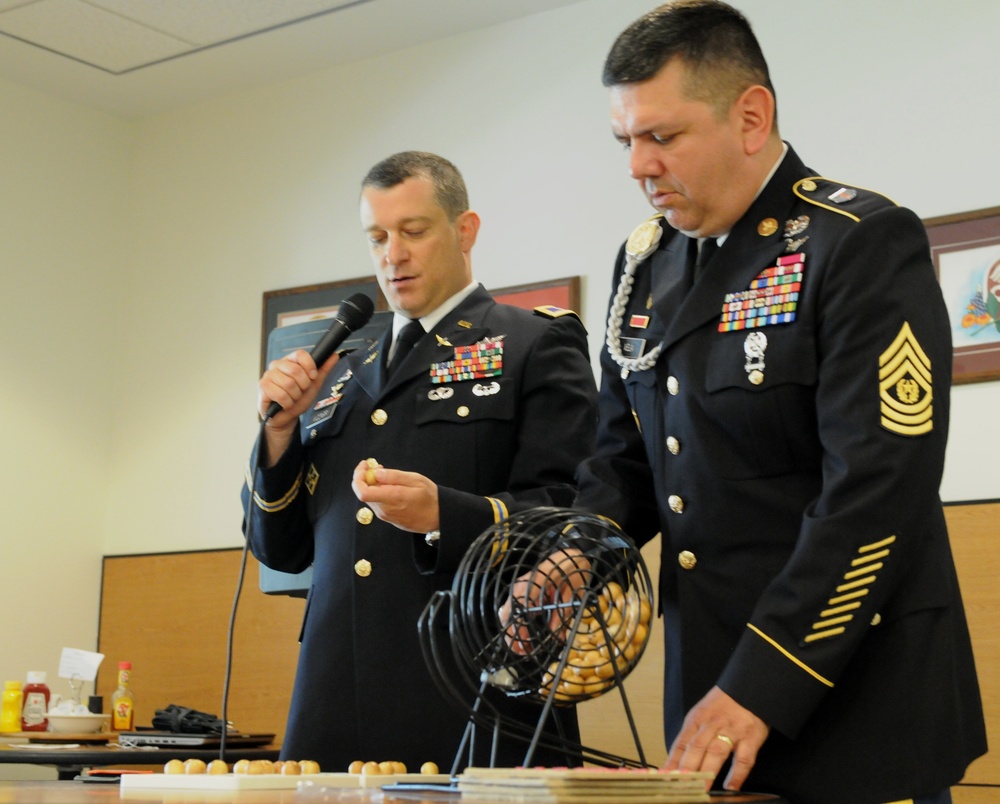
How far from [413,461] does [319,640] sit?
0.31m

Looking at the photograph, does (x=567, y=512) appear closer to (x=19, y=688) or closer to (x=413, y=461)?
(x=413, y=461)

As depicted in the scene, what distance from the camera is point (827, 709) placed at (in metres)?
1.36

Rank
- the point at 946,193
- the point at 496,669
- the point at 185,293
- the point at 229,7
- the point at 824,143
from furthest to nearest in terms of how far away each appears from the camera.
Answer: the point at 185,293 → the point at 229,7 → the point at 824,143 → the point at 946,193 → the point at 496,669

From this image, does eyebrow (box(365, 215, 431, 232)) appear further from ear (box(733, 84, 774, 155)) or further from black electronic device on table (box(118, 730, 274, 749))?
black electronic device on table (box(118, 730, 274, 749))

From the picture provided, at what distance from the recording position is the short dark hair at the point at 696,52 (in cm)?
155

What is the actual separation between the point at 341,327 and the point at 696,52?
742 millimetres

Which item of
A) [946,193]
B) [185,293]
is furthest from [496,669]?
[185,293]

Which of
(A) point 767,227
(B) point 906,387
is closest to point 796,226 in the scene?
(A) point 767,227

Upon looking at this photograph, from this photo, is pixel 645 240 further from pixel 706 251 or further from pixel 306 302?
pixel 306 302

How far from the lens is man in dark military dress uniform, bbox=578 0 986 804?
4.33 feet

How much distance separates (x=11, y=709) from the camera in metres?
4.12

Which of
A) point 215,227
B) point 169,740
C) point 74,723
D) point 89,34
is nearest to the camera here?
point 169,740

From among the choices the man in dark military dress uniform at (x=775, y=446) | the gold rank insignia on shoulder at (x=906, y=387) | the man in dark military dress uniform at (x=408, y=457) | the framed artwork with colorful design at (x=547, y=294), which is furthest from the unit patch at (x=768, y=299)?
the framed artwork with colorful design at (x=547, y=294)

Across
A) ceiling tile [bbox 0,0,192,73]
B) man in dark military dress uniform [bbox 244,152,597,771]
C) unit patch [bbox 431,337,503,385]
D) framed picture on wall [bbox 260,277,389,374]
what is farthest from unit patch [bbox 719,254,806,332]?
ceiling tile [bbox 0,0,192,73]
